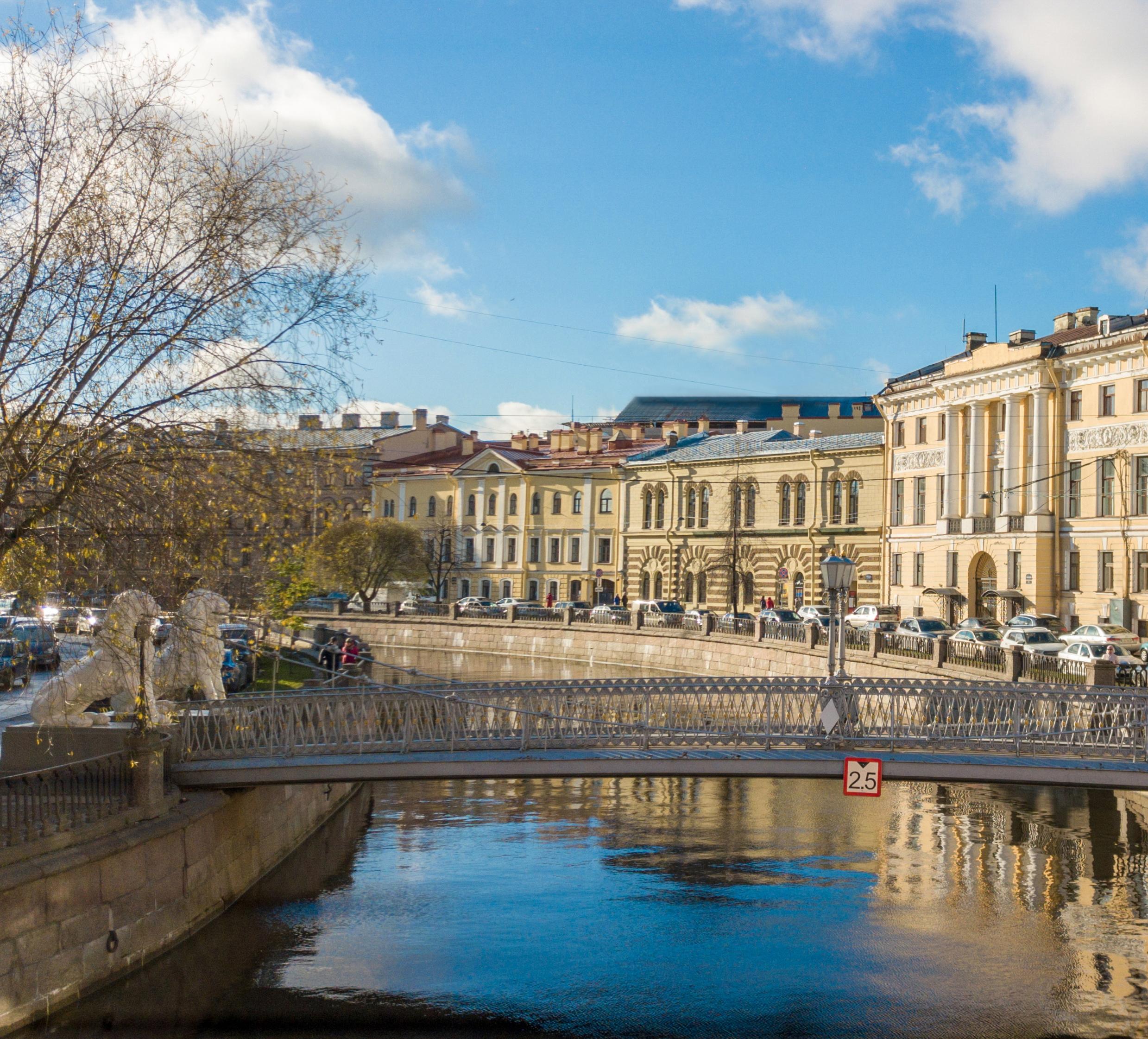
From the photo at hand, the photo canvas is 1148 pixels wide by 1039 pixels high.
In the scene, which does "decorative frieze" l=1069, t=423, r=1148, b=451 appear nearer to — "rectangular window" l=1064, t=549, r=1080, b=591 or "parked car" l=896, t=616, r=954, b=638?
"rectangular window" l=1064, t=549, r=1080, b=591

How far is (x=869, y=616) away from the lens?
4956 centimetres

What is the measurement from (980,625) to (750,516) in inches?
748

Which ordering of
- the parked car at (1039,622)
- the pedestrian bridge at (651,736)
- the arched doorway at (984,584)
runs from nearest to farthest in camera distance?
1. the pedestrian bridge at (651,736)
2. the parked car at (1039,622)
3. the arched doorway at (984,584)

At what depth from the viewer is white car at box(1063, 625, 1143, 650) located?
1405 inches

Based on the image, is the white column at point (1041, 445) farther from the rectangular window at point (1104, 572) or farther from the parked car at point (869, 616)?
the parked car at point (869, 616)

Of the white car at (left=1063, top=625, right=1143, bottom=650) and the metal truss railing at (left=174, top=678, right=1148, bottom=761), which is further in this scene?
the white car at (left=1063, top=625, right=1143, bottom=650)

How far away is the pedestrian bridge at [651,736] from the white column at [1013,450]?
33.9m

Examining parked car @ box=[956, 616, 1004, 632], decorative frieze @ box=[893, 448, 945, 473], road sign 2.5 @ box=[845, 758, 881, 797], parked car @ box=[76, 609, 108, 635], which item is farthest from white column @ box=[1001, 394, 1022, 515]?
parked car @ box=[76, 609, 108, 635]

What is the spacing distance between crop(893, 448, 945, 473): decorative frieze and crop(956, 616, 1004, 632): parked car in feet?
26.7

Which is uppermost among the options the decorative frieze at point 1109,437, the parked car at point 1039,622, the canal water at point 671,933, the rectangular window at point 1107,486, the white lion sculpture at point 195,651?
the decorative frieze at point 1109,437

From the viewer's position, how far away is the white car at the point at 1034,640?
36.9 metres

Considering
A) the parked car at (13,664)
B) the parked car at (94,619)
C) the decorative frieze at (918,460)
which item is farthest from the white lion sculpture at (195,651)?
the decorative frieze at (918,460)

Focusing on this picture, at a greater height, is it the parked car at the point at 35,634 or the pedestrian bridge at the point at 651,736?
the parked car at the point at 35,634

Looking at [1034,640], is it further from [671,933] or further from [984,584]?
[671,933]
